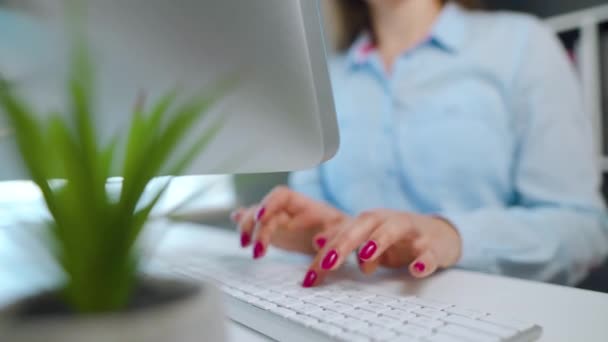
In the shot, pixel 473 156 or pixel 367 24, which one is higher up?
pixel 367 24

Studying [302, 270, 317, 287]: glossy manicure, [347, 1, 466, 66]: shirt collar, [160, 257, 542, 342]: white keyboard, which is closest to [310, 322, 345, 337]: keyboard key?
[160, 257, 542, 342]: white keyboard

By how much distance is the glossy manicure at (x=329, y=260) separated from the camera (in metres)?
0.42

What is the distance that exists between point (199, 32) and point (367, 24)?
0.93m

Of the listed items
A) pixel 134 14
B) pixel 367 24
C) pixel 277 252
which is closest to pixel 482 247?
pixel 277 252

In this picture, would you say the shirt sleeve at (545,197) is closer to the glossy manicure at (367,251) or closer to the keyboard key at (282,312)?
the glossy manicure at (367,251)

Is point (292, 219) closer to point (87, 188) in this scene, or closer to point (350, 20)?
point (87, 188)

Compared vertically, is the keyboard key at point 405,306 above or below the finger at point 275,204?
below

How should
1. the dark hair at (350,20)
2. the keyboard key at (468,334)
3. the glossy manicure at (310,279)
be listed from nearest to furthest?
the keyboard key at (468,334) → the glossy manicure at (310,279) → the dark hair at (350,20)

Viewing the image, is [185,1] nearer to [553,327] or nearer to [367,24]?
[553,327]

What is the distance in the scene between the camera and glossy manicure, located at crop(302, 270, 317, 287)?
0.42 meters

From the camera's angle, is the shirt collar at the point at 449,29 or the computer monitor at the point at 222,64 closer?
the computer monitor at the point at 222,64

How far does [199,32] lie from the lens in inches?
14.6

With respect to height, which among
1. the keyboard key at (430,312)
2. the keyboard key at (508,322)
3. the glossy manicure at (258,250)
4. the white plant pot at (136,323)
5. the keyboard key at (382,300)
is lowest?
the keyboard key at (508,322)

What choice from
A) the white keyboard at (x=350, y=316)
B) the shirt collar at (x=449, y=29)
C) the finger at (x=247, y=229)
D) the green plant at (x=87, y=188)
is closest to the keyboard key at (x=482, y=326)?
the white keyboard at (x=350, y=316)
